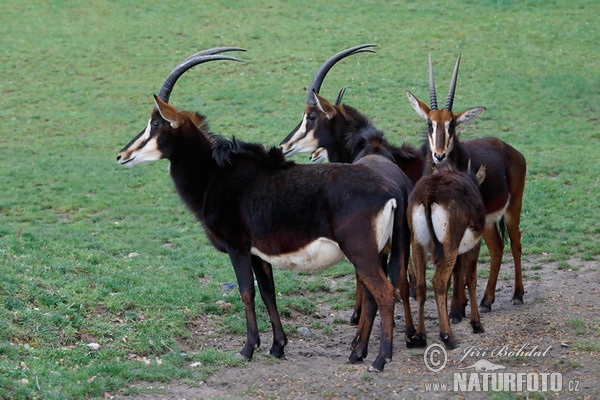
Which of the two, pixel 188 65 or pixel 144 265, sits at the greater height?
pixel 188 65

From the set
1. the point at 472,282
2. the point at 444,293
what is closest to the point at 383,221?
the point at 444,293

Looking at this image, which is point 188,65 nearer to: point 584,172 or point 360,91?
point 584,172

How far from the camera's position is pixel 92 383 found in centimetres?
841

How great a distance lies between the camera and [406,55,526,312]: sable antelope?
37.8 ft

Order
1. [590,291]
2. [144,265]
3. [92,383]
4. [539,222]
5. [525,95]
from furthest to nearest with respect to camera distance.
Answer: [525,95] < [539,222] < [144,265] < [590,291] < [92,383]

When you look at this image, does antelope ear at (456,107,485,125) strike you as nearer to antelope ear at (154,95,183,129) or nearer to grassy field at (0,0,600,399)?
grassy field at (0,0,600,399)

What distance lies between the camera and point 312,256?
938 centimetres

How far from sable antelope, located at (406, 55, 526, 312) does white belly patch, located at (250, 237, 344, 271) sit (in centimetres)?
243

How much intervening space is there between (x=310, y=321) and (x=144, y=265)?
10.6ft

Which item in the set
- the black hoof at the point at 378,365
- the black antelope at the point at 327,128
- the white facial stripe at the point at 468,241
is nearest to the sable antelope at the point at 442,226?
the white facial stripe at the point at 468,241

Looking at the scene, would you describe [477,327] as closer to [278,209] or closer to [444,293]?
[444,293]

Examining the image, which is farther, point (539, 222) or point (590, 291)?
point (539, 222)

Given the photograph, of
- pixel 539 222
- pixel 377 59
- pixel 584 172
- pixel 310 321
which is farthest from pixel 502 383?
pixel 377 59

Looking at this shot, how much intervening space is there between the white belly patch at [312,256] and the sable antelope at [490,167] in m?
2.43
